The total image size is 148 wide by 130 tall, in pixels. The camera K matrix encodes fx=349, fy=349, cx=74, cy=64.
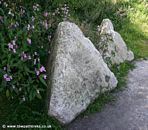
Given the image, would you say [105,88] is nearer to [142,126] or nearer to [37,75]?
[142,126]

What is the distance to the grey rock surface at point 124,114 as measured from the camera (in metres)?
5.35

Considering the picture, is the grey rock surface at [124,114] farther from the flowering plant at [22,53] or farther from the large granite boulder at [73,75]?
the flowering plant at [22,53]

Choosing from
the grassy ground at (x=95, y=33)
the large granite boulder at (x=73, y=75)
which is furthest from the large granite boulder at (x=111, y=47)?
the large granite boulder at (x=73, y=75)

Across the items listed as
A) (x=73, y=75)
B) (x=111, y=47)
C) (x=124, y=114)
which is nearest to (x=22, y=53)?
(x=73, y=75)

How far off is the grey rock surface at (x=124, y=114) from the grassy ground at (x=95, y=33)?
0.15 m

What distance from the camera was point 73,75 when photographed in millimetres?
5441

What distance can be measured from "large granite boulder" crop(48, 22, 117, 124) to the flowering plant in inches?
9.2

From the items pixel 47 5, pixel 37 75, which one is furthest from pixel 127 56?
pixel 37 75

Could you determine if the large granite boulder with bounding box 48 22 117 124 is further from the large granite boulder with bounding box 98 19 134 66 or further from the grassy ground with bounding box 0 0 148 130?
the large granite boulder with bounding box 98 19 134 66

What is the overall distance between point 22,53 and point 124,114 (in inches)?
75.6

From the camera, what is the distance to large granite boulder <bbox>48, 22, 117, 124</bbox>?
518 centimetres

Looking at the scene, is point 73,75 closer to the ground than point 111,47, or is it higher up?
higher up

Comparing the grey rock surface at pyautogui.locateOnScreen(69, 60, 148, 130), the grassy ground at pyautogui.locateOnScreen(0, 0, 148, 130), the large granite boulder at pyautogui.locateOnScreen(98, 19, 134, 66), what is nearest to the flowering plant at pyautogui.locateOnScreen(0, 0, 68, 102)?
the grassy ground at pyautogui.locateOnScreen(0, 0, 148, 130)

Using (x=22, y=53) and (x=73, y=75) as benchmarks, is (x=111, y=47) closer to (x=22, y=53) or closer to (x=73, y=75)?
(x=73, y=75)
